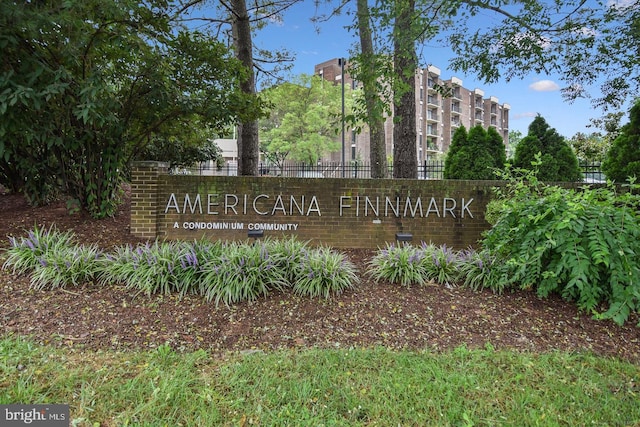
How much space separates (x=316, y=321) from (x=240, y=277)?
3.23 ft

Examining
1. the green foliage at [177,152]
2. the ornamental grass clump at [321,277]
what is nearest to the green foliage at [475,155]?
the ornamental grass clump at [321,277]

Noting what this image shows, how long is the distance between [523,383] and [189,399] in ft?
7.43

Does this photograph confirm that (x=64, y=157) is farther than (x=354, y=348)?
Yes

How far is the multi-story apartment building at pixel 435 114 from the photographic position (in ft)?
153

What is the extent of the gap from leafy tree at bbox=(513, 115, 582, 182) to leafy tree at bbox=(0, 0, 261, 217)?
20.5 ft

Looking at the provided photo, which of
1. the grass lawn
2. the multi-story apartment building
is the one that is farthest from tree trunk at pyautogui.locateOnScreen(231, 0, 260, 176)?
the multi-story apartment building

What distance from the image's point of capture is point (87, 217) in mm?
6605

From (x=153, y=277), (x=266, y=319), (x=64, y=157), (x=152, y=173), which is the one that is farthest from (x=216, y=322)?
(x=64, y=157)

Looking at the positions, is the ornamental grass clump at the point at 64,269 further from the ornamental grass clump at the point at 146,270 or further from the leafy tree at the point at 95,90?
the leafy tree at the point at 95,90

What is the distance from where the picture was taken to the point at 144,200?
6238mm

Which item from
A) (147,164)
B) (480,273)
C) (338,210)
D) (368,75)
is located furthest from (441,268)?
(147,164)

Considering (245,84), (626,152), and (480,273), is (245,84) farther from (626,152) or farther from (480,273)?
(626,152)

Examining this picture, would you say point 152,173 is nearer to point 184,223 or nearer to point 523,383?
point 184,223

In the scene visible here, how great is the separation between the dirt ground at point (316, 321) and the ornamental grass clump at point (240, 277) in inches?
4.8
